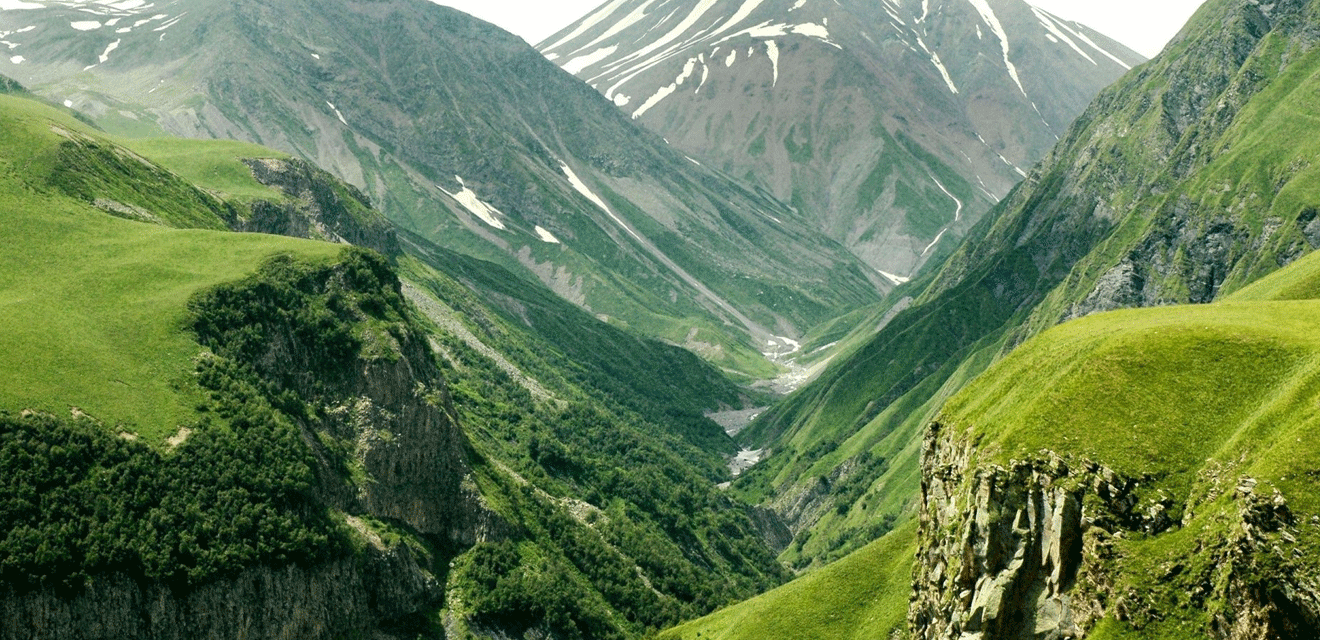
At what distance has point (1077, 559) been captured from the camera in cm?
7188

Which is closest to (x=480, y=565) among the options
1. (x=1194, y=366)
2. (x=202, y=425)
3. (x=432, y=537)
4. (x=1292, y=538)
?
(x=432, y=537)

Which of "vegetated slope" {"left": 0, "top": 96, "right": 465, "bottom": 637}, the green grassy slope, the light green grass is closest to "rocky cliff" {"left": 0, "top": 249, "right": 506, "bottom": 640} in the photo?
"vegetated slope" {"left": 0, "top": 96, "right": 465, "bottom": 637}

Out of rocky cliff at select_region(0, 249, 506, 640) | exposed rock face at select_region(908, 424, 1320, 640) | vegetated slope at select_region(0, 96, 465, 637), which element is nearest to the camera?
exposed rock face at select_region(908, 424, 1320, 640)

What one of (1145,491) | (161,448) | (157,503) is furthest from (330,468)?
(1145,491)

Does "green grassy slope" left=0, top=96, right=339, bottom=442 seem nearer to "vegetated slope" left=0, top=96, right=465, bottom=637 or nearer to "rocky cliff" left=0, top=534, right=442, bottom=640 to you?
"vegetated slope" left=0, top=96, right=465, bottom=637

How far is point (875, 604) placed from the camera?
12488cm

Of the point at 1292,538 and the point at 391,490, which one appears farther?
the point at 391,490

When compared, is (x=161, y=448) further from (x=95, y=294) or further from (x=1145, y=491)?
(x=1145, y=491)

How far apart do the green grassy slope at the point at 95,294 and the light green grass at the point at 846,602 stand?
3081 inches

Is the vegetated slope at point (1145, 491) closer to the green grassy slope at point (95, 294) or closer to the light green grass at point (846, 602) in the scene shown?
the light green grass at point (846, 602)

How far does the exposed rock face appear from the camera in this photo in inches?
2468

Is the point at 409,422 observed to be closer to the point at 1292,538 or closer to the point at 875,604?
the point at 875,604

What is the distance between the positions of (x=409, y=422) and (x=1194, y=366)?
124375mm

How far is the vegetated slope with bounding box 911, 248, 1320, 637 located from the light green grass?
30143 millimetres
